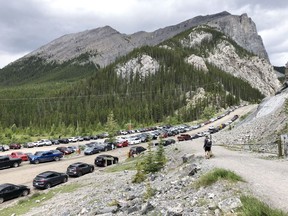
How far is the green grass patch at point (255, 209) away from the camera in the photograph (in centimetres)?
905

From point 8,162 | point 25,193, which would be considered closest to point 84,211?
point 25,193

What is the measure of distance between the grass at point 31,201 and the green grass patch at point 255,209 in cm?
1713

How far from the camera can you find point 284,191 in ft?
40.8

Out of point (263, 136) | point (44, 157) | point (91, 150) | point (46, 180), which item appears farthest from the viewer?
point (91, 150)

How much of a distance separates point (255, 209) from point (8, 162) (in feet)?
142

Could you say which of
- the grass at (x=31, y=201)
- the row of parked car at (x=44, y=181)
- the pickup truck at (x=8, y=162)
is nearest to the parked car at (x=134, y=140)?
the pickup truck at (x=8, y=162)

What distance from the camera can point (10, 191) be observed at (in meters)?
28.4

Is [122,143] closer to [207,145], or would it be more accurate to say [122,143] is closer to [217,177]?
[207,145]

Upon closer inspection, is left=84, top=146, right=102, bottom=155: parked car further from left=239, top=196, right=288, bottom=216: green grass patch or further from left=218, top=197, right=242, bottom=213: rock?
left=239, top=196, right=288, bottom=216: green grass patch

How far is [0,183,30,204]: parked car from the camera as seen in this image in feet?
91.4

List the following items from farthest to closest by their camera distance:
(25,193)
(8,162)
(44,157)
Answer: (44,157)
(8,162)
(25,193)

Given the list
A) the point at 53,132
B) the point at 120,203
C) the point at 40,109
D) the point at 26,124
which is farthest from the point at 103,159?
the point at 40,109

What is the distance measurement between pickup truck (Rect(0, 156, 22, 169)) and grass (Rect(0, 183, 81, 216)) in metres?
19.0

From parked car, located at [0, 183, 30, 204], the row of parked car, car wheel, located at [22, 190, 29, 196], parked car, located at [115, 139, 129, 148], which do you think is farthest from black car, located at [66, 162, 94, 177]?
parked car, located at [115, 139, 129, 148]
